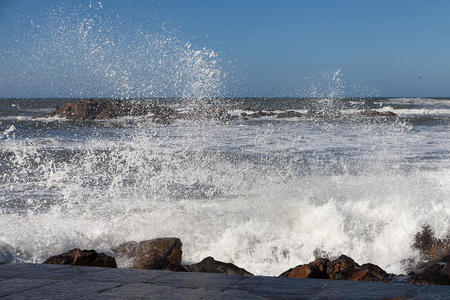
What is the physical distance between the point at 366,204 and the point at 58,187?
4.67 meters

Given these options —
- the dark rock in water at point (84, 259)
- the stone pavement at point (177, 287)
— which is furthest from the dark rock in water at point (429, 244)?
the dark rock in water at point (84, 259)

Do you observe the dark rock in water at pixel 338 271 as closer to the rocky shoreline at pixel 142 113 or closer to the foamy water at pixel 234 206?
the foamy water at pixel 234 206

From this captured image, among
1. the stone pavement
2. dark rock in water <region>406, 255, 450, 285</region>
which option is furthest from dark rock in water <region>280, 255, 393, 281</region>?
the stone pavement

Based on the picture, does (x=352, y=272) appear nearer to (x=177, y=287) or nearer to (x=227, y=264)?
(x=227, y=264)

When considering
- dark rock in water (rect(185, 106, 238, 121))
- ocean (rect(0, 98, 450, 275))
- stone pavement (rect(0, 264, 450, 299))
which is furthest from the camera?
dark rock in water (rect(185, 106, 238, 121))

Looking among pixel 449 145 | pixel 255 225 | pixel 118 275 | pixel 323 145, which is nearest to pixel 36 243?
pixel 255 225

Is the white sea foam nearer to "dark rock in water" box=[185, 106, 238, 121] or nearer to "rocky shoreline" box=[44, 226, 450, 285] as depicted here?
"rocky shoreline" box=[44, 226, 450, 285]

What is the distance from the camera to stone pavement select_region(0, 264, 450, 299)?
87.7 inches

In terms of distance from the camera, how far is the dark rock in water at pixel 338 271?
149 inches

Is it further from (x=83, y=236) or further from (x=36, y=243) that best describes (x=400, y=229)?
(x=36, y=243)

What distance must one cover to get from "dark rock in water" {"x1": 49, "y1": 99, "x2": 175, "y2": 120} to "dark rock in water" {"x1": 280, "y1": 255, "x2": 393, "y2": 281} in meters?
25.9

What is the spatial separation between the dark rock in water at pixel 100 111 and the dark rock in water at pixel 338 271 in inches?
1018

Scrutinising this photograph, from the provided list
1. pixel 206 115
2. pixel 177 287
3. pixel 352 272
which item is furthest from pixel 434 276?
pixel 206 115

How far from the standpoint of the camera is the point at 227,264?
4.27 meters
